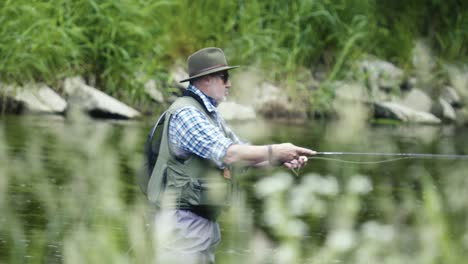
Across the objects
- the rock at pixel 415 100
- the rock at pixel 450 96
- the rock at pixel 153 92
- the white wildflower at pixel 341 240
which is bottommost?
the white wildflower at pixel 341 240

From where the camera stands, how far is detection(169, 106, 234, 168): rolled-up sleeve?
3779mm

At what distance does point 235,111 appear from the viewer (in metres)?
15.3

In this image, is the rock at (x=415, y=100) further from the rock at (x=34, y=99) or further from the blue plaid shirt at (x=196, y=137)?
the blue plaid shirt at (x=196, y=137)

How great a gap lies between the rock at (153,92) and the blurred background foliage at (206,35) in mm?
157

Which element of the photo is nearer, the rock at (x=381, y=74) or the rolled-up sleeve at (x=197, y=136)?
the rolled-up sleeve at (x=197, y=136)

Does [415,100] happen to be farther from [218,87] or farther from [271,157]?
[271,157]

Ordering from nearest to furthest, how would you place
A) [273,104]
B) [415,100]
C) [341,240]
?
[341,240] < [273,104] < [415,100]

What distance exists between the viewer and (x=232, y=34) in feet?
54.2

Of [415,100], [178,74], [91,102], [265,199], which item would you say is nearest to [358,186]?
[265,199]

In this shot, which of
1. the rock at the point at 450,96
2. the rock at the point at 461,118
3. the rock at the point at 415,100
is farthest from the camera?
the rock at the point at 450,96

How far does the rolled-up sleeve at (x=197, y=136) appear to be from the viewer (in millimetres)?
3779

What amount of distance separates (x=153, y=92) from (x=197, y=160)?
36.5ft

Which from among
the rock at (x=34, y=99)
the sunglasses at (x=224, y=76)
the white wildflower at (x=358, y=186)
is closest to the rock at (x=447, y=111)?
the rock at (x=34, y=99)

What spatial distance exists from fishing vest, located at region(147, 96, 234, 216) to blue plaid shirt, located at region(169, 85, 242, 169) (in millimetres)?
26
